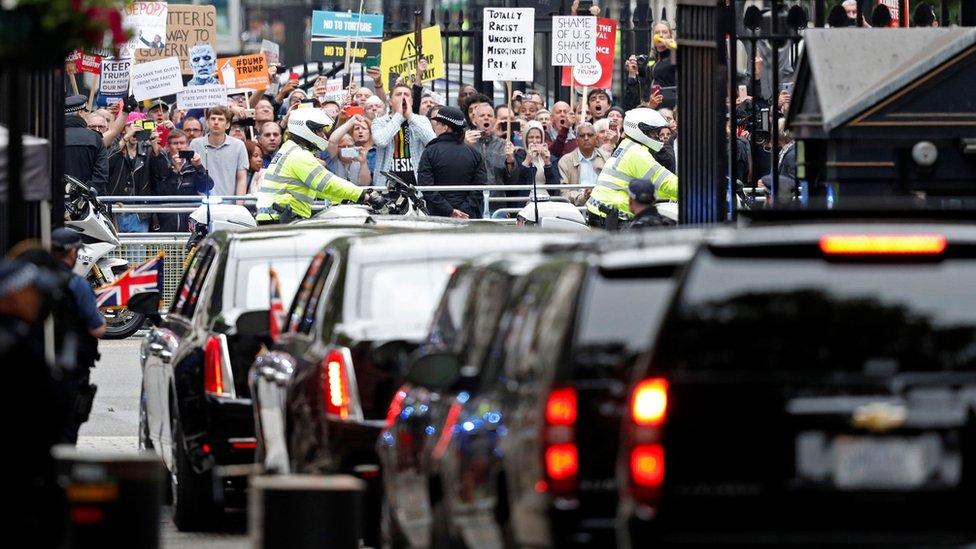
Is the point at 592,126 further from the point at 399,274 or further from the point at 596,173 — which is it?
the point at 399,274

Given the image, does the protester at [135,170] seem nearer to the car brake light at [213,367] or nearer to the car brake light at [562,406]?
the car brake light at [213,367]

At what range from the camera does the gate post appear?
564 inches

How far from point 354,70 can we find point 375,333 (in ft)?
83.0

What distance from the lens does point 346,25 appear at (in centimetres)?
3020

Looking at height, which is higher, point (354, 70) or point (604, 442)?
point (354, 70)

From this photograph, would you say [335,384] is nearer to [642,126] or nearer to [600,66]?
[642,126]

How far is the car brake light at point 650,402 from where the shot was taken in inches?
258

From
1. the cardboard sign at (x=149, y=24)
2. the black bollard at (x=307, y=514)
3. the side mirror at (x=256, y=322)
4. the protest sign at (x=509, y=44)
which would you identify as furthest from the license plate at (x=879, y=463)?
the cardboard sign at (x=149, y=24)

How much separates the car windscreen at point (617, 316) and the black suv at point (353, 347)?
3.74 metres

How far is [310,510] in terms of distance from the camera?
8.73 metres

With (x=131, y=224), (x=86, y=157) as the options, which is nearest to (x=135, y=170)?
(x=131, y=224)

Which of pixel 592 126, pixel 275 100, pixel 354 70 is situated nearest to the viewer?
pixel 592 126

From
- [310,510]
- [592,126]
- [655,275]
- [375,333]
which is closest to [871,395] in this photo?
[655,275]

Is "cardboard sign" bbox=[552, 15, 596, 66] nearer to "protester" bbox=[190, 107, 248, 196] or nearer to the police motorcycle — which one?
"protester" bbox=[190, 107, 248, 196]
